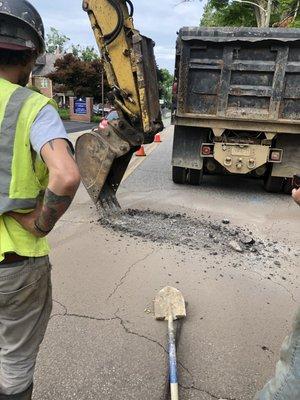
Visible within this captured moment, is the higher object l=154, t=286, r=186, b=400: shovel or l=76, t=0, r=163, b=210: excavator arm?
l=76, t=0, r=163, b=210: excavator arm

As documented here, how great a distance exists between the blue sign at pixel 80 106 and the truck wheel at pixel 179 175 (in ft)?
77.8

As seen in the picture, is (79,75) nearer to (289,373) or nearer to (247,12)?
(247,12)

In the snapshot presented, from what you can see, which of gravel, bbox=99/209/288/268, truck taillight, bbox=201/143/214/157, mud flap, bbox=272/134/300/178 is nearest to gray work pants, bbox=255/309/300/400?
gravel, bbox=99/209/288/268

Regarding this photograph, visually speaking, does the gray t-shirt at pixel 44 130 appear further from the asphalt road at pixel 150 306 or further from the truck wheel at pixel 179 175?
the truck wheel at pixel 179 175

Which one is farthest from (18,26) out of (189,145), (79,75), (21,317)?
(79,75)

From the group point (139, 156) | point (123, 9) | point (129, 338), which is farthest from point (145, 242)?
point (139, 156)

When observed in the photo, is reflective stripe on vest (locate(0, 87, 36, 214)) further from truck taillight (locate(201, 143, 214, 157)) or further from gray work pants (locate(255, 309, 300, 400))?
truck taillight (locate(201, 143, 214, 157))

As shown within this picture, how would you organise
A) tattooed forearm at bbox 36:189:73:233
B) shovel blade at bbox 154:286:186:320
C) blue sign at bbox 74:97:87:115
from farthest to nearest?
blue sign at bbox 74:97:87:115, shovel blade at bbox 154:286:186:320, tattooed forearm at bbox 36:189:73:233

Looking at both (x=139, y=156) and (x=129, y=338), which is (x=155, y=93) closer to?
(x=129, y=338)

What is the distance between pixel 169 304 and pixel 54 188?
6.77ft

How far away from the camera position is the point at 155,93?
5660mm

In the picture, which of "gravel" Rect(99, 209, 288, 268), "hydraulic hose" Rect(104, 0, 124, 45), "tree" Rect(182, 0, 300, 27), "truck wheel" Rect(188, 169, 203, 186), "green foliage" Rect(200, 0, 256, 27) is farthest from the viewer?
"green foliage" Rect(200, 0, 256, 27)

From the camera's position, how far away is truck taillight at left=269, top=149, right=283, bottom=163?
7.28m

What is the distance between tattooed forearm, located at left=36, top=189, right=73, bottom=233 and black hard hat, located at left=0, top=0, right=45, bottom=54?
0.63 meters
